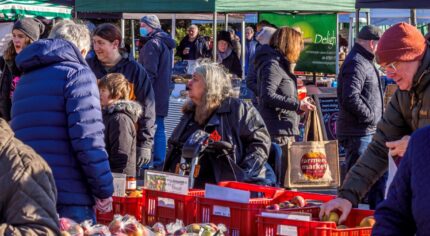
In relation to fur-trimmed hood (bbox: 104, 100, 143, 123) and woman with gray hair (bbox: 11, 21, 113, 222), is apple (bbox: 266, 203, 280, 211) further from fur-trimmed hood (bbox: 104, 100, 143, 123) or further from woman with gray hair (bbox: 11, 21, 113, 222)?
fur-trimmed hood (bbox: 104, 100, 143, 123)

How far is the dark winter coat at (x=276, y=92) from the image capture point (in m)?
9.02

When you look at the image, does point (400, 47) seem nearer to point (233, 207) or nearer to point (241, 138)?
point (233, 207)

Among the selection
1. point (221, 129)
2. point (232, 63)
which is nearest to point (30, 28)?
point (221, 129)

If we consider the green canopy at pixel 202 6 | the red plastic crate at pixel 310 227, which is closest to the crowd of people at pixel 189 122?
the red plastic crate at pixel 310 227

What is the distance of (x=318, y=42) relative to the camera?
15.2m

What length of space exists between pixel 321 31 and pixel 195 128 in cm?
857

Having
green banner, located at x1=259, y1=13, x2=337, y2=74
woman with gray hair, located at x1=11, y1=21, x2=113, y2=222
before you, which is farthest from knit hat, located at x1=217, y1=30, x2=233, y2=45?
woman with gray hair, located at x1=11, y1=21, x2=113, y2=222

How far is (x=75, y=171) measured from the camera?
201 inches

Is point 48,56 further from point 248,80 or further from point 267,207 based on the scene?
point 248,80

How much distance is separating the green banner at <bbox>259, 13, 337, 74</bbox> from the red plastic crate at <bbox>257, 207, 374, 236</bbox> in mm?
10173

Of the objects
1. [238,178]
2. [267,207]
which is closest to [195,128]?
[238,178]

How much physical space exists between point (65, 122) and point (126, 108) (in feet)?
6.18

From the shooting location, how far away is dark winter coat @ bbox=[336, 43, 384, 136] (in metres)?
8.80

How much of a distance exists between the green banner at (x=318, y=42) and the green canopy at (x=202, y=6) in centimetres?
63
